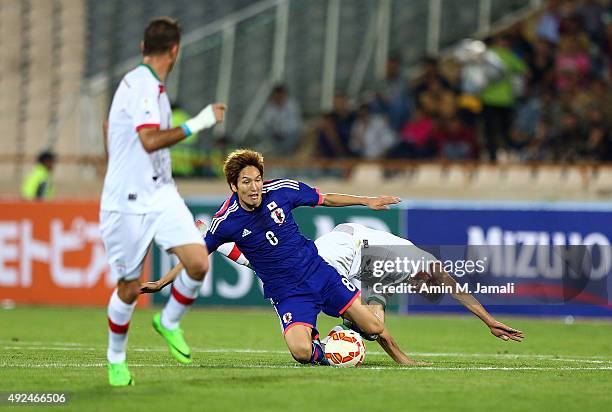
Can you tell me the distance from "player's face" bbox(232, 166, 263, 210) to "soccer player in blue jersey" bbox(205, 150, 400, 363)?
0.11 ft

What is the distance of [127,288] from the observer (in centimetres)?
848

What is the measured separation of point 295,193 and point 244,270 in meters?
7.81

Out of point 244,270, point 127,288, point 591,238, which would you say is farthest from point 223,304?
point 127,288

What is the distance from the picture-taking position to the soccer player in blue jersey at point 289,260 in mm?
9992

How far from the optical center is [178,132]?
8.20m

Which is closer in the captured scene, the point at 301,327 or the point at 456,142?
the point at 301,327

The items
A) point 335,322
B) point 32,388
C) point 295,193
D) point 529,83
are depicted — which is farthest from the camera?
point 529,83

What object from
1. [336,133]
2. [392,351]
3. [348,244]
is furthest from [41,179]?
[392,351]

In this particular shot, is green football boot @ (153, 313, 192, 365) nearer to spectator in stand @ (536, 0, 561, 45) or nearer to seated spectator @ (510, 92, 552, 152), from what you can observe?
seated spectator @ (510, 92, 552, 152)

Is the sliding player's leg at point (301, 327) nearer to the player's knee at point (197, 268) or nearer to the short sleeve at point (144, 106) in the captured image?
the player's knee at point (197, 268)

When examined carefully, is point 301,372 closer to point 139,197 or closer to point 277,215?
point 277,215

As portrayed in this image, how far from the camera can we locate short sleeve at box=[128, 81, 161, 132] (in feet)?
27.2

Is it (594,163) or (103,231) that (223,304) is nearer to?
(594,163)

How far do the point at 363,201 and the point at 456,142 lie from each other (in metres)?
9.50
